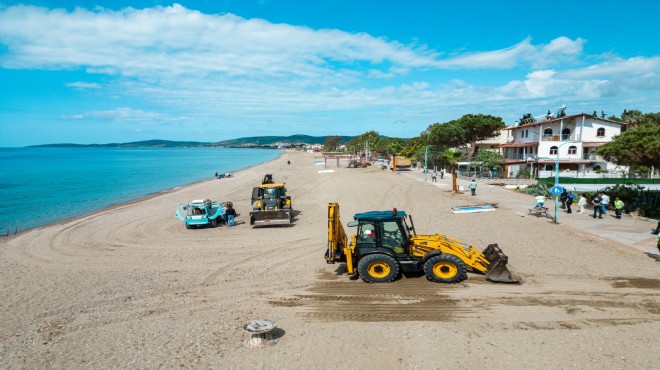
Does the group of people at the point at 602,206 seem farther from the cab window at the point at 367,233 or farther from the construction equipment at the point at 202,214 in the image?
the construction equipment at the point at 202,214

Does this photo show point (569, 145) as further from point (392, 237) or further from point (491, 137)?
point (392, 237)

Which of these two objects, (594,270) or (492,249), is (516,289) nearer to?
(492,249)

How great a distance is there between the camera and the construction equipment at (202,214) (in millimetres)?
18469

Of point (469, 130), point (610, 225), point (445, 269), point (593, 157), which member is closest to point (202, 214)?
point (445, 269)

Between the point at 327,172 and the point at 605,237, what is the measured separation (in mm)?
36143

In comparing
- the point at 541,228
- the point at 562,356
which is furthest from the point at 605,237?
the point at 562,356

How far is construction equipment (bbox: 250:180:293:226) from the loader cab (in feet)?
25.8

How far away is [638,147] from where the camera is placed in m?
18.8

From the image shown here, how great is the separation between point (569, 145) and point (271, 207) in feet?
108

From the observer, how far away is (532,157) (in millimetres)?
39812

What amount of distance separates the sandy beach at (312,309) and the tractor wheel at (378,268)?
0.30 m

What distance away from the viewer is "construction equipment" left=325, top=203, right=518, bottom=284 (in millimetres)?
9961

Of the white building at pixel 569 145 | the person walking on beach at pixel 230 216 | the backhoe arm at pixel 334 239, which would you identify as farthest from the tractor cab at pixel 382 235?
the white building at pixel 569 145

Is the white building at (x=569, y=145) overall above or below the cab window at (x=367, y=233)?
above
